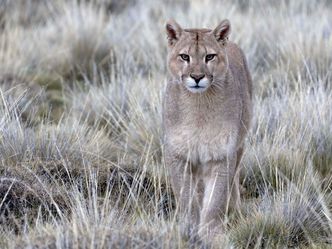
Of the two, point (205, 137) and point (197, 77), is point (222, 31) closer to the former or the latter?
point (197, 77)

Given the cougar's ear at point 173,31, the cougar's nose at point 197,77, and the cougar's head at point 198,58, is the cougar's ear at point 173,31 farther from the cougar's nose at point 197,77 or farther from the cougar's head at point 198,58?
the cougar's nose at point 197,77

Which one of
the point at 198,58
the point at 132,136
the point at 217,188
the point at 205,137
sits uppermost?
the point at 198,58

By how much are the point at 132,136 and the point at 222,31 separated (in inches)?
68.7

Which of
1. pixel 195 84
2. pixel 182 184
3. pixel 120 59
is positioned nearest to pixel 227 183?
pixel 182 184

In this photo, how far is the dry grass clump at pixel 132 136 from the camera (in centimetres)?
474

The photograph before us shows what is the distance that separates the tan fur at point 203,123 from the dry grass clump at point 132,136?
0.19 m

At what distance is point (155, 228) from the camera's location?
440 centimetres

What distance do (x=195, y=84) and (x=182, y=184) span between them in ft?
2.12

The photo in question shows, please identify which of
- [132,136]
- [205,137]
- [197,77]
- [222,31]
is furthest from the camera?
[132,136]

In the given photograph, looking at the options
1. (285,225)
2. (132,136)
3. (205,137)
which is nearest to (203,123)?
(205,137)

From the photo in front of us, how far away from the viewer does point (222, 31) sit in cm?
538

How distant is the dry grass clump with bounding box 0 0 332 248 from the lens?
4738mm

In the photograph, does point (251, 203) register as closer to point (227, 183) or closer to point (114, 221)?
point (227, 183)

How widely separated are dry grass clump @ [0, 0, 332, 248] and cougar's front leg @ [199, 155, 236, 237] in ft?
0.51
